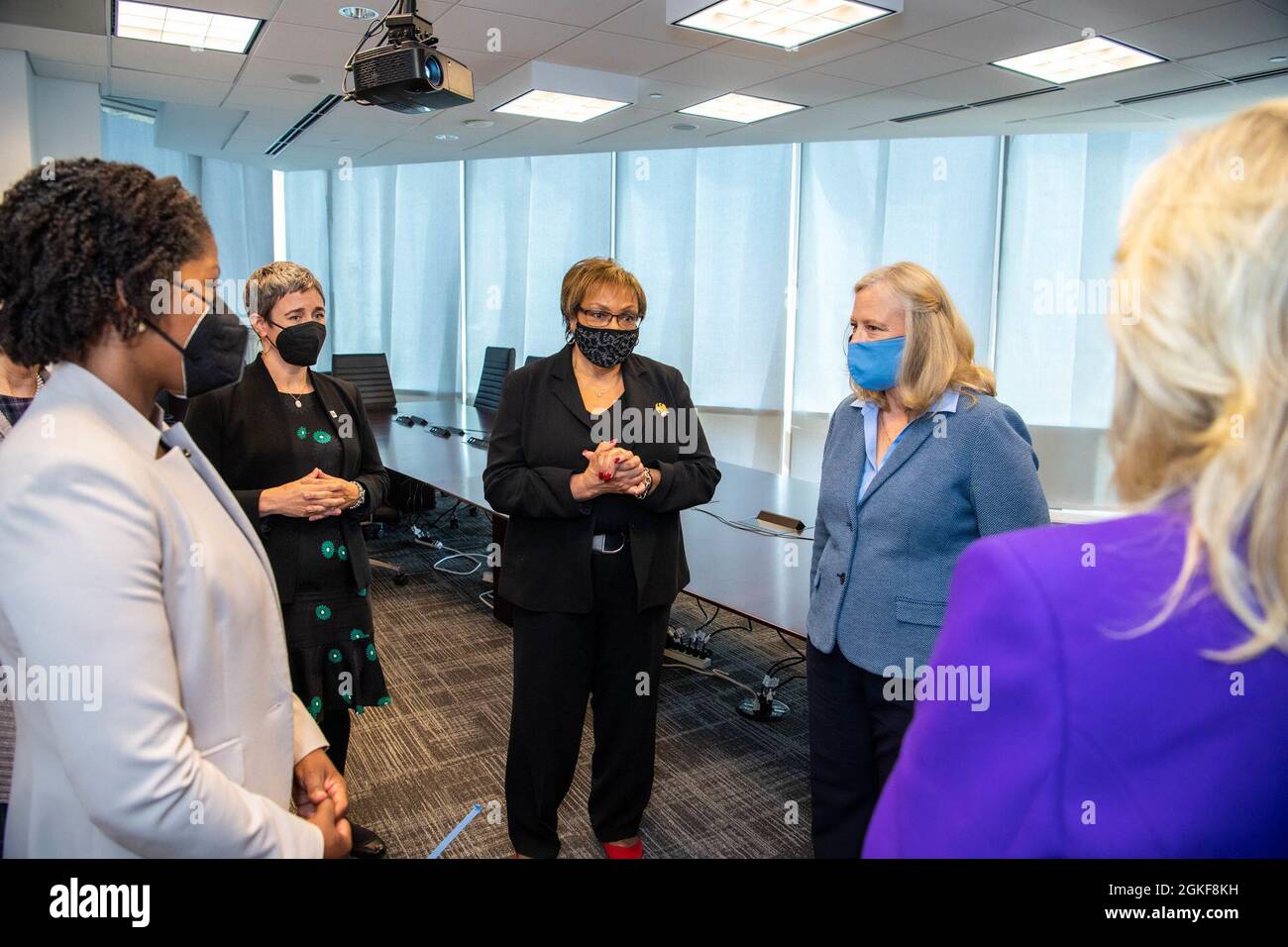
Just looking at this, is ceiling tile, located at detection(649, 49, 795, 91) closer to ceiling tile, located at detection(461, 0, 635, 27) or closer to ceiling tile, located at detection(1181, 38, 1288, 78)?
ceiling tile, located at detection(461, 0, 635, 27)

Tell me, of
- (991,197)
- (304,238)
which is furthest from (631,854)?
(304,238)

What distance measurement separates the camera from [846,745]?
1.98 meters

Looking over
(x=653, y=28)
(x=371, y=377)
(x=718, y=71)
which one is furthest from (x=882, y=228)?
(x=371, y=377)

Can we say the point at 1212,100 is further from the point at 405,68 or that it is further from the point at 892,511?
the point at 892,511

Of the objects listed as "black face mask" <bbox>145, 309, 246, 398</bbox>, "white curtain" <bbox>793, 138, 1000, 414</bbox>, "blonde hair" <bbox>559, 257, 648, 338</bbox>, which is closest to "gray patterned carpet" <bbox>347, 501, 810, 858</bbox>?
"blonde hair" <bbox>559, 257, 648, 338</bbox>

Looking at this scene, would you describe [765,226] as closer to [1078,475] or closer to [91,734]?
[1078,475]

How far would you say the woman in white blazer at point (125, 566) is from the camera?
2.83 ft

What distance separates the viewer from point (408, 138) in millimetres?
6969

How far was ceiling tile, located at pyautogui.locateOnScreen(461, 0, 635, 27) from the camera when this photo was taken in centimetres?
384

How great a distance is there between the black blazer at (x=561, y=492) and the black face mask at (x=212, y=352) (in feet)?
3.27

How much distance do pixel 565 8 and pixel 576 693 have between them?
3227 millimetres

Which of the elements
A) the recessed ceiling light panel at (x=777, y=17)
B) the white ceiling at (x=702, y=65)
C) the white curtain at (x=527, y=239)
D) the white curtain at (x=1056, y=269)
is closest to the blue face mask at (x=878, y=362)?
the white ceiling at (x=702, y=65)

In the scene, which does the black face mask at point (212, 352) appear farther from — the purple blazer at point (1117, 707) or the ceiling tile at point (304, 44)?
the ceiling tile at point (304, 44)
